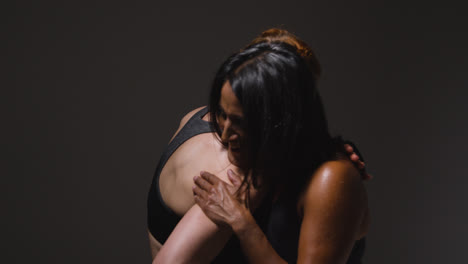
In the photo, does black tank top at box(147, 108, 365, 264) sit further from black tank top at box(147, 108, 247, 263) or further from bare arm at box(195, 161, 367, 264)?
bare arm at box(195, 161, 367, 264)

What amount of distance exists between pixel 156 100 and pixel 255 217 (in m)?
1.10

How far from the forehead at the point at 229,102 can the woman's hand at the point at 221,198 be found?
19 cm

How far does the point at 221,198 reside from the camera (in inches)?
44.3

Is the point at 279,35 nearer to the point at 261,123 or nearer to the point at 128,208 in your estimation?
the point at 261,123

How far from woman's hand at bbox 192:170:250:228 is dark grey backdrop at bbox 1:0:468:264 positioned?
109 centimetres

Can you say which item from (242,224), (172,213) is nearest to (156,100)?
(172,213)

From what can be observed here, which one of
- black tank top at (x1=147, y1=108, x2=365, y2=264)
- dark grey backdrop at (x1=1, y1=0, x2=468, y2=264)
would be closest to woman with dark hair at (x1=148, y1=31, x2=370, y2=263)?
black tank top at (x1=147, y1=108, x2=365, y2=264)

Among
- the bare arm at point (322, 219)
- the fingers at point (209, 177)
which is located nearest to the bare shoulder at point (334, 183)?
the bare arm at point (322, 219)

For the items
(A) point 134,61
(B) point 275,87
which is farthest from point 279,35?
(A) point 134,61

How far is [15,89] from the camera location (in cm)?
206

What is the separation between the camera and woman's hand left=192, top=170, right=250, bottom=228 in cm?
109

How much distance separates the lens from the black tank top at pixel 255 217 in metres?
1.18

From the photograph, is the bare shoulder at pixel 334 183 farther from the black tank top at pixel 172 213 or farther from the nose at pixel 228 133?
the black tank top at pixel 172 213

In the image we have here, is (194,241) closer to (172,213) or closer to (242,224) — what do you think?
(242,224)
